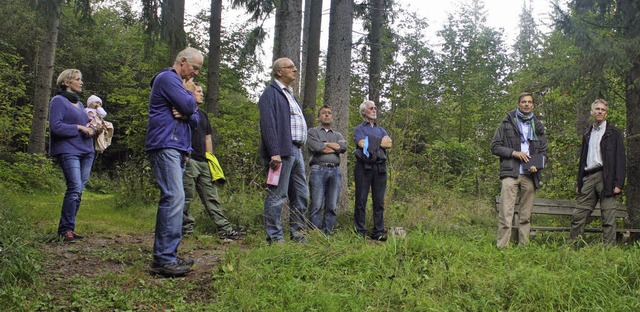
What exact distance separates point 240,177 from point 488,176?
984 cm

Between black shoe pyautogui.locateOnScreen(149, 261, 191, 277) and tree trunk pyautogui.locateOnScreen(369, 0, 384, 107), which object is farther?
tree trunk pyautogui.locateOnScreen(369, 0, 384, 107)

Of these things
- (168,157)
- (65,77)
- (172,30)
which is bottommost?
(168,157)

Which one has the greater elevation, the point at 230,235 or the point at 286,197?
the point at 286,197

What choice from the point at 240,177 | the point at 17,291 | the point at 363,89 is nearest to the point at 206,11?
the point at 363,89

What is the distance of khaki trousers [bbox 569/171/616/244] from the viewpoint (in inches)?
259

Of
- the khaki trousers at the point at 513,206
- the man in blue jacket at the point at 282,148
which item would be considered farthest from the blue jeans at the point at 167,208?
the khaki trousers at the point at 513,206

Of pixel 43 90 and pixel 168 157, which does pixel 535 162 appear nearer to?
pixel 168 157

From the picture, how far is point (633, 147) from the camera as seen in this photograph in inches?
307

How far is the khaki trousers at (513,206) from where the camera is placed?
5.97 m

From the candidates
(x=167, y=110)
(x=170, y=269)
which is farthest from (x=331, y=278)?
(x=167, y=110)

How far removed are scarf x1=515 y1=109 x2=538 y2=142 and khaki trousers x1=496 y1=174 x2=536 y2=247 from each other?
457 mm

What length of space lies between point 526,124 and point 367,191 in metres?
2.14

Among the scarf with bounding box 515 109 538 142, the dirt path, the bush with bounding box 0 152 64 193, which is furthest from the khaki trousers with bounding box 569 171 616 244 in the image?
the bush with bounding box 0 152 64 193

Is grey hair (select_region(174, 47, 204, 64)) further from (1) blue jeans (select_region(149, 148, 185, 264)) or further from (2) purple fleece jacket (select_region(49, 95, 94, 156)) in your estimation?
(2) purple fleece jacket (select_region(49, 95, 94, 156))
